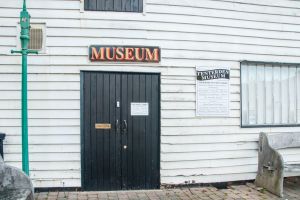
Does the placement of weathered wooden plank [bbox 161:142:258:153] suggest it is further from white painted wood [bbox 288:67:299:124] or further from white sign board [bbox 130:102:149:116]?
white painted wood [bbox 288:67:299:124]

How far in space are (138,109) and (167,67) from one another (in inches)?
39.7

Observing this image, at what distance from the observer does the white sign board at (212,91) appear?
8.33 meters

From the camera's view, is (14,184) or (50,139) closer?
(14,184)

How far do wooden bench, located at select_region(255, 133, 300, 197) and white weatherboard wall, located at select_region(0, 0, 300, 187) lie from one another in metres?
0.23

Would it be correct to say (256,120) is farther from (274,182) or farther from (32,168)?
(32,168)

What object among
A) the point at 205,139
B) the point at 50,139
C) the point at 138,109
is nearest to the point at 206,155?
the point at 205,139

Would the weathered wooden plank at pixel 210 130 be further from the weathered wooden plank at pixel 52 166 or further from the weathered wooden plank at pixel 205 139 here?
the weathered wooden plank at pixel 52 166

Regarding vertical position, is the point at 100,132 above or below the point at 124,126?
below

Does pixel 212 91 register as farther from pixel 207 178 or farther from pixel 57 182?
pixel 57 182

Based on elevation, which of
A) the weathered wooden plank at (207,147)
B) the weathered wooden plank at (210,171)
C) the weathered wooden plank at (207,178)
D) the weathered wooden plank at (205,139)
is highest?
the weathered wooden plank at (205,139)

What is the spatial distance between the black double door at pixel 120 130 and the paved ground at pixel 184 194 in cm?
26

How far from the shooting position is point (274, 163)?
7.97m

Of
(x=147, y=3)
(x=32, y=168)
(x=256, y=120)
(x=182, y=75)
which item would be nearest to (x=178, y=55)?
(x=182, y=75)

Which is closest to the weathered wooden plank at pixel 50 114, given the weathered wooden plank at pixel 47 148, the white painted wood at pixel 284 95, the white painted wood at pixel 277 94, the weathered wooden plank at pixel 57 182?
the weathered wooden plank at pixel 47 148
